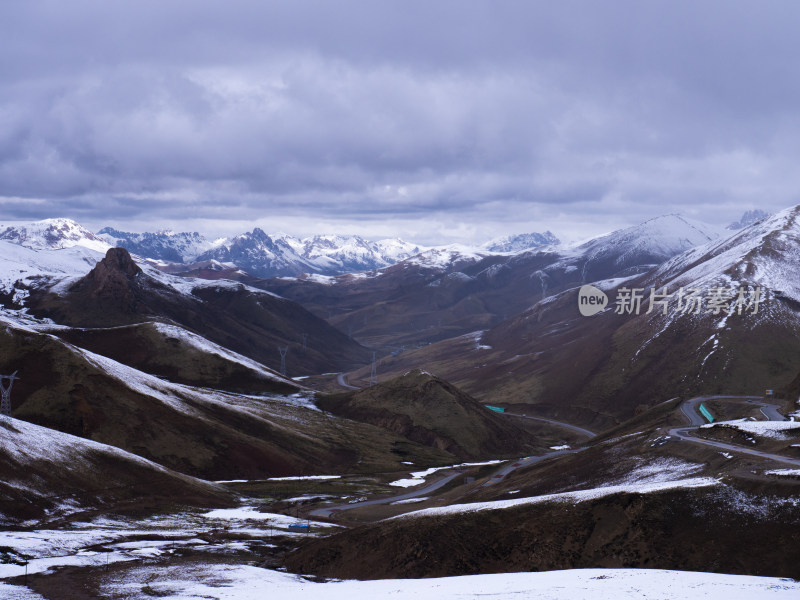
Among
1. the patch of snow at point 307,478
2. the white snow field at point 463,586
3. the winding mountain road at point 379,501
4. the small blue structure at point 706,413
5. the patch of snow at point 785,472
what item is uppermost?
the patch of snow at point 785,472

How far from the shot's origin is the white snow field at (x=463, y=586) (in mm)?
47844

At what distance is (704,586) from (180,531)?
5496cm

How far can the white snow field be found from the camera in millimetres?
47844

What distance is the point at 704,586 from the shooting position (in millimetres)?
48688

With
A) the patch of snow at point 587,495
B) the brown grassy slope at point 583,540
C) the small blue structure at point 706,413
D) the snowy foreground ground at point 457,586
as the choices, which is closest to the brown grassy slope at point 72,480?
the snowy foreground ground at point 457,586

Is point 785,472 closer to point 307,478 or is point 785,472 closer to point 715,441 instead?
point 715,441

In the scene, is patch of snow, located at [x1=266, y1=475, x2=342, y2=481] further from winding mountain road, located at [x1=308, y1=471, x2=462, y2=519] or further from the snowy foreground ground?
the snowy foreground ground

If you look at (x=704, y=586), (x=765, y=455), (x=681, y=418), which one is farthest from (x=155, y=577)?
(x=681, y=418)

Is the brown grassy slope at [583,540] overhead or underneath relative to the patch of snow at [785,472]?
underneath

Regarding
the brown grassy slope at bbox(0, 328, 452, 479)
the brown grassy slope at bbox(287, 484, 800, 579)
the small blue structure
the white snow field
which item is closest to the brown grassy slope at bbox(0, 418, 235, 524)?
the brown grassy slope at bbox(0, 328, 452, 479)

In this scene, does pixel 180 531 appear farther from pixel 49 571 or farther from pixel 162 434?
pixel 162 434

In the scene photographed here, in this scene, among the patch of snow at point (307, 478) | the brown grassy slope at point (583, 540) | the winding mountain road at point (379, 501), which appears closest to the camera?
the brown grassy slope at point (583, 540)

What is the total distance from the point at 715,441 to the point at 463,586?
167ft

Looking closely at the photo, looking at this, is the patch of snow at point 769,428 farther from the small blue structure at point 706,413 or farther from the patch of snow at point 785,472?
the small blue structure at point 706,413
